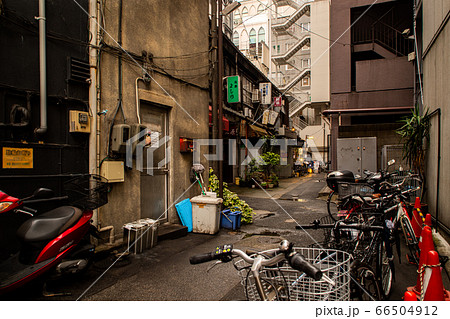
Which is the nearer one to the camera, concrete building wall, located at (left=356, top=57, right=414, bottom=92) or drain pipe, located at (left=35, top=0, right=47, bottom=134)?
drain pipe, located at (left=35, top=0, right=47, bottom=134)

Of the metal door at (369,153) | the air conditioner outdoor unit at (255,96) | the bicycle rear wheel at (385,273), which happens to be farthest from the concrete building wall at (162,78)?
the air conditioner outdoor unit at (255,96)

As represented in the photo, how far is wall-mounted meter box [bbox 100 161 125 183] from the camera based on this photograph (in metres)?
5.73

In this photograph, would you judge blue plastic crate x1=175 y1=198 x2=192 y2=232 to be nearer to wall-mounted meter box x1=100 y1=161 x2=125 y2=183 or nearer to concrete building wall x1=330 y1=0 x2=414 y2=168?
wall-mounted meter box x1=100 y1=161 x2=125 y2=183

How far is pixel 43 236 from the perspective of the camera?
3.83 metres

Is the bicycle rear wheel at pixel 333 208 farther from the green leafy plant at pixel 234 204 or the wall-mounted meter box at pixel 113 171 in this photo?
the wall-mounted meter box at pixel 113 171

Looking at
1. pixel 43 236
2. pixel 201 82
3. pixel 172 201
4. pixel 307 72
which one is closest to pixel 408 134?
pixel 201 82

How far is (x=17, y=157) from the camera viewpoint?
15.1 ft

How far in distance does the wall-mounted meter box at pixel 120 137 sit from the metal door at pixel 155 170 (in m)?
1.10

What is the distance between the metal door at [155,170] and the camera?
711cm

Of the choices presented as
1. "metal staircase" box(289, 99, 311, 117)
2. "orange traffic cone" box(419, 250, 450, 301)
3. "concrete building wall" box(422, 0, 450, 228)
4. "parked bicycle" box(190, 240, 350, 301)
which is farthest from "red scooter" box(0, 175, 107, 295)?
"metal staircase" box(289, 99, 311, 117)

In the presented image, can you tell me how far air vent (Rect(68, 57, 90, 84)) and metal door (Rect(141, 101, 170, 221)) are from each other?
1648 mm

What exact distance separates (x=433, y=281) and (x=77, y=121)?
5587 millimetres

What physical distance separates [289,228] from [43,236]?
588 cm
